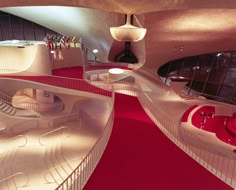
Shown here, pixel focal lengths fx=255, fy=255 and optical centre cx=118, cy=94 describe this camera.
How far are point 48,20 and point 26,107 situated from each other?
7467 mm

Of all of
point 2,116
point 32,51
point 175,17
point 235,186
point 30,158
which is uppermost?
point 175,17

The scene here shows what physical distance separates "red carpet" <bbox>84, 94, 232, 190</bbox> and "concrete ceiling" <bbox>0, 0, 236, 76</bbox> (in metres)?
5.24

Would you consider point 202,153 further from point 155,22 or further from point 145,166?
point 155,22

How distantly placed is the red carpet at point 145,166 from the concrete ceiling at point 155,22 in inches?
206

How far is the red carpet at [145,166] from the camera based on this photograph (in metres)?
5.05

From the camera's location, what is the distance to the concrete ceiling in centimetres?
1013

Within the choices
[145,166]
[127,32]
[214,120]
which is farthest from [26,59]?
[145,166]

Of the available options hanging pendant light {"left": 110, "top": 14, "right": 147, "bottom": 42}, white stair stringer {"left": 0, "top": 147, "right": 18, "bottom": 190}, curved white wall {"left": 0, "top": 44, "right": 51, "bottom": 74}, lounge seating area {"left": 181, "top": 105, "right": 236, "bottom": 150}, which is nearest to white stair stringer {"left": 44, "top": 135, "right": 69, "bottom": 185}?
white stair stringer {"left": 0, "top": 147, "right": 18, "bottom": 190}

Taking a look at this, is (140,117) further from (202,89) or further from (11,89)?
(202,89)

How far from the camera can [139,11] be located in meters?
10.6

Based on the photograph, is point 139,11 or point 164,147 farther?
point 139,11

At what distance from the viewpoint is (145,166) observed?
224 inches

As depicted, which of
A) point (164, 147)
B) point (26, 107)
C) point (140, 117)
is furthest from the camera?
point (26, 107)

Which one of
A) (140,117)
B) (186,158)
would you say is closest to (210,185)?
(186,158)
